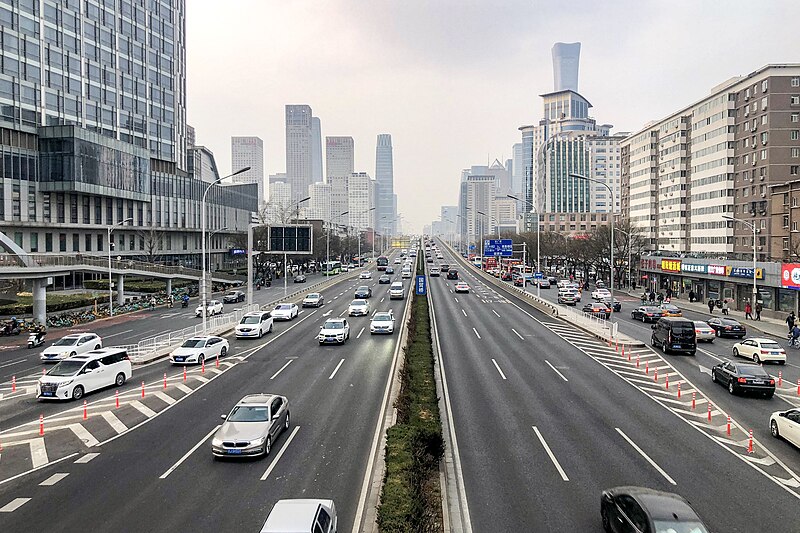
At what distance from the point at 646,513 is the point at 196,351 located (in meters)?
25.8

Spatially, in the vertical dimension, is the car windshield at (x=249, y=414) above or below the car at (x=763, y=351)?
above

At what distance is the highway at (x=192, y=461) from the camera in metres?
13.2

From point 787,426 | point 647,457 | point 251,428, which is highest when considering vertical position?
point 251,428

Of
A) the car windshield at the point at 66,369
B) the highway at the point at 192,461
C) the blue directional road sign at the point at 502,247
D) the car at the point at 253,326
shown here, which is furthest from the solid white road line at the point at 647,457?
the blue directional road sign at the point at 502,247

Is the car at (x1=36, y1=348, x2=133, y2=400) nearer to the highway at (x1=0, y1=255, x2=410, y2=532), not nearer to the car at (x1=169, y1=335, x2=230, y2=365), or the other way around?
the highway at (x1=0, y1=255, x2=410, y2=532)

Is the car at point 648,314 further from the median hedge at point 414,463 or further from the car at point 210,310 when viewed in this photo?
the car at point 210,310

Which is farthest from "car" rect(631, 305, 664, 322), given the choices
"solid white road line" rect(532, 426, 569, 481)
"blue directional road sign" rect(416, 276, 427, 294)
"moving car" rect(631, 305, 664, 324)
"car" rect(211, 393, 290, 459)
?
"car" rect(211, 393, 290, 459)

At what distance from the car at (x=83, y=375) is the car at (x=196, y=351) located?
3429 millimetres

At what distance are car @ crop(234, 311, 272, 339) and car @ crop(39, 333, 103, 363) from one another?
357 inches

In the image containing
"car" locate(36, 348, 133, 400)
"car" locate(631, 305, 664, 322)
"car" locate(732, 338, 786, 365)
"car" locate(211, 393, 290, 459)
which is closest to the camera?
A: "car" locate(211, 393, 290, 459)

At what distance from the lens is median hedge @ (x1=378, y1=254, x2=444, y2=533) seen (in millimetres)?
11570

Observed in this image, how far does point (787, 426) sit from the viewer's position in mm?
18406

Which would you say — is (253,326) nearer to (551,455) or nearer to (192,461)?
(192,461)

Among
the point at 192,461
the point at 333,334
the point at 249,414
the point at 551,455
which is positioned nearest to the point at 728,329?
the point at 333,334
